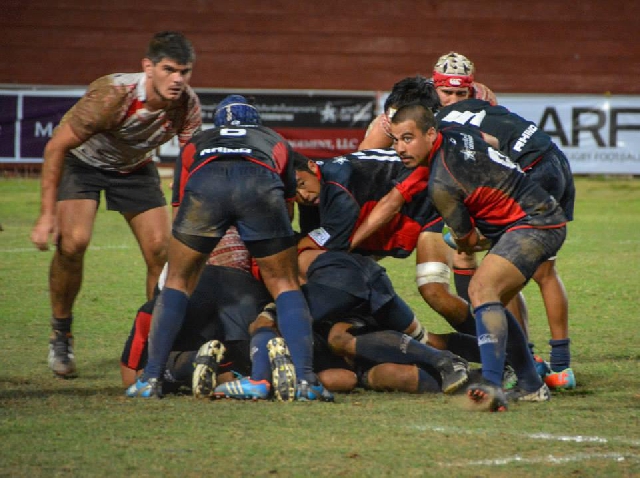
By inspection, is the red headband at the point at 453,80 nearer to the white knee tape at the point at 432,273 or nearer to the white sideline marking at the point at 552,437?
the white knee tape at the point at 432,273

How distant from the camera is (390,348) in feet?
19.8

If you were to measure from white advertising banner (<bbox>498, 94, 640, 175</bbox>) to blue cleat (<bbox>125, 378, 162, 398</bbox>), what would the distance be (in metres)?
15.3

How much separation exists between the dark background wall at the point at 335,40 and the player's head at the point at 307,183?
1661cm

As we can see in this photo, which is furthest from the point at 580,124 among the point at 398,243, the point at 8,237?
the point at 398,243

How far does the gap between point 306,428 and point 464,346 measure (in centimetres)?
175

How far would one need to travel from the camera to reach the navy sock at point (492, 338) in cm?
541

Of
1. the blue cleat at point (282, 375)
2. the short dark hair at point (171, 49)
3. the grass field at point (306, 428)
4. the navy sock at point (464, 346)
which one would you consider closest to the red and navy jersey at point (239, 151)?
the short dark hair at point (171, 49)

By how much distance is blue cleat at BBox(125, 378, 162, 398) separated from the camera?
222 inches

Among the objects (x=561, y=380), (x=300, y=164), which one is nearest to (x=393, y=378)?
→ (x=561, y=380)

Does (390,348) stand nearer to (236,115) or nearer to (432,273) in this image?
(432,273)

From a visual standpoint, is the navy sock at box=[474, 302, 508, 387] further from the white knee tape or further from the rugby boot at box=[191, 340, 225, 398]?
the rugby boot at box=[191, 340, 225, 398]

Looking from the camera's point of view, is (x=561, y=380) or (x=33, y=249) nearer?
(x=561, y=380)

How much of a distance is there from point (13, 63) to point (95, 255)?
1171 cm

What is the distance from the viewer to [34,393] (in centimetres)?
587
